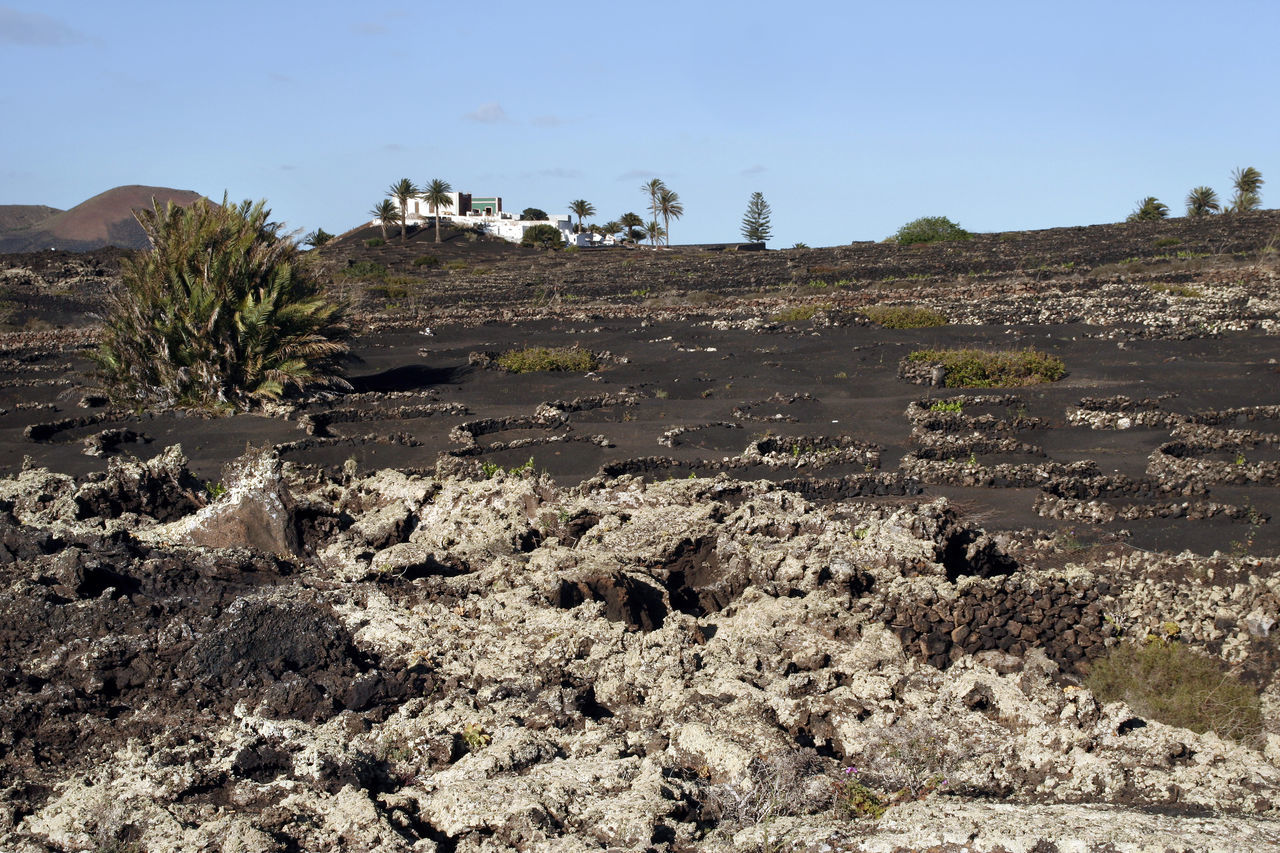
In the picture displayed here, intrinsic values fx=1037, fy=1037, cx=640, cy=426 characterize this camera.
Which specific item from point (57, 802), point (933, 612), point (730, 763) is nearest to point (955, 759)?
point (730, 763)

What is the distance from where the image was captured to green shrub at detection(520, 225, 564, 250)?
80.5 metres

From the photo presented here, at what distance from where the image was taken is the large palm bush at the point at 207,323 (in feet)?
54.3

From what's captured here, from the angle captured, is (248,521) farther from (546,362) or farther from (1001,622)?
(546,362)

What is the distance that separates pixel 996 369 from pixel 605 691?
13329 millimetres

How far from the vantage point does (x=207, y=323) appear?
16453 millimetres

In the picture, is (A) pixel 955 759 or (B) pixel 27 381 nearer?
(A) pixel 955 759

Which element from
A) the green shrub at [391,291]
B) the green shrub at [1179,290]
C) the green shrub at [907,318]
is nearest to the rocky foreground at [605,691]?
the green shrub at [907,318]

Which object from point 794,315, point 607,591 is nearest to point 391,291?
point 794,315

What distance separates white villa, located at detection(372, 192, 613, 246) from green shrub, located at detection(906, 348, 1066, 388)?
68.9 m

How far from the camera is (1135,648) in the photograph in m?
6.40

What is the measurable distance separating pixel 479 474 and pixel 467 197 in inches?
3893

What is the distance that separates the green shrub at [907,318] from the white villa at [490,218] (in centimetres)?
6115

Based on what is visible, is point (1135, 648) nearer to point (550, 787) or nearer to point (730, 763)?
point (730, 763)

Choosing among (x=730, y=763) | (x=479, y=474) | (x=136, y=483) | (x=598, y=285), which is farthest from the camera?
(x=598, y=285)
